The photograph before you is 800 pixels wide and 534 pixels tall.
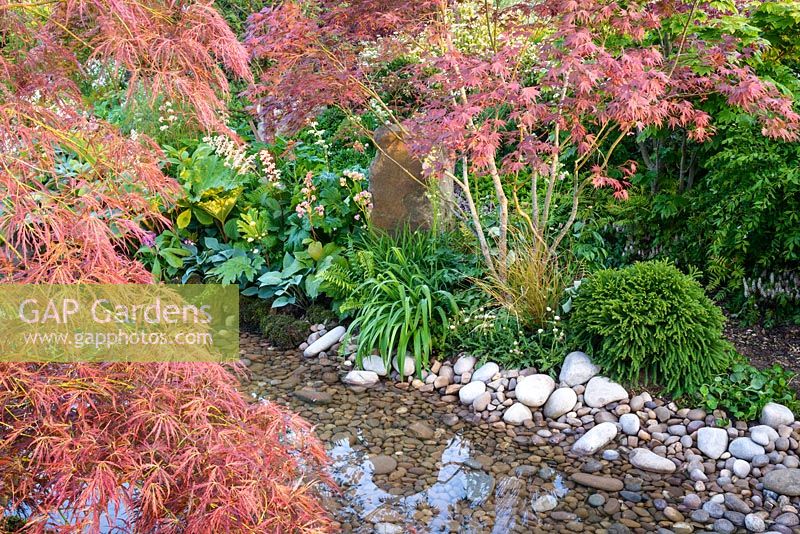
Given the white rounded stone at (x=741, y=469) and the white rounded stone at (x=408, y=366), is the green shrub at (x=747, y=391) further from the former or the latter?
the white rounded stone at (x=408, y=366)

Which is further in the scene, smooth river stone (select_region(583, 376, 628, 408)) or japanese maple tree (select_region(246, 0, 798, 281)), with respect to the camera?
smooth river stone (select_region(583, 376, 628, 408))

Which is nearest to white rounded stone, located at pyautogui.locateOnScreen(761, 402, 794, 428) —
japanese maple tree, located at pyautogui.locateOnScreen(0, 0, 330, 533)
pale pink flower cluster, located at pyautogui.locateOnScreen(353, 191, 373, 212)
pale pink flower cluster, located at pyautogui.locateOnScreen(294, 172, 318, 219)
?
japanese maple tree, located at pyautogui.locateOnScreen(0, 0, 330, 533)

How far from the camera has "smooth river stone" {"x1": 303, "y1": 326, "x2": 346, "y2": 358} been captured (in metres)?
5.02

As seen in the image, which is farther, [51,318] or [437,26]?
[437,26]

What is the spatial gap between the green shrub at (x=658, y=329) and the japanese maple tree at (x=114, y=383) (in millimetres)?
2195

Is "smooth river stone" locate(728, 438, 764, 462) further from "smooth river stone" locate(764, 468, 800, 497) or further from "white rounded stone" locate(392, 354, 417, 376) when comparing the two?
"white rounded stone" locate(392, 354, 417, 376)

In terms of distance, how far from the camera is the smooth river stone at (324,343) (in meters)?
5.02

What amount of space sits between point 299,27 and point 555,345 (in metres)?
2.48

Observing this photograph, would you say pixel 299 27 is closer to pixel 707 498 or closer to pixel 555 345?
pixel 555 345

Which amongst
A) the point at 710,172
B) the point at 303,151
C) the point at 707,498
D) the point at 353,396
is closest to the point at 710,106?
the point at 710,172

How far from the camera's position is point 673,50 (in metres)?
4.78

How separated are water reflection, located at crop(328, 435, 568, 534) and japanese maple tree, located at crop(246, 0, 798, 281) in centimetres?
150

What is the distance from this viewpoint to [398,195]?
548cm

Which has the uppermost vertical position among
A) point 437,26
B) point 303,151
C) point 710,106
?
point 437,26
